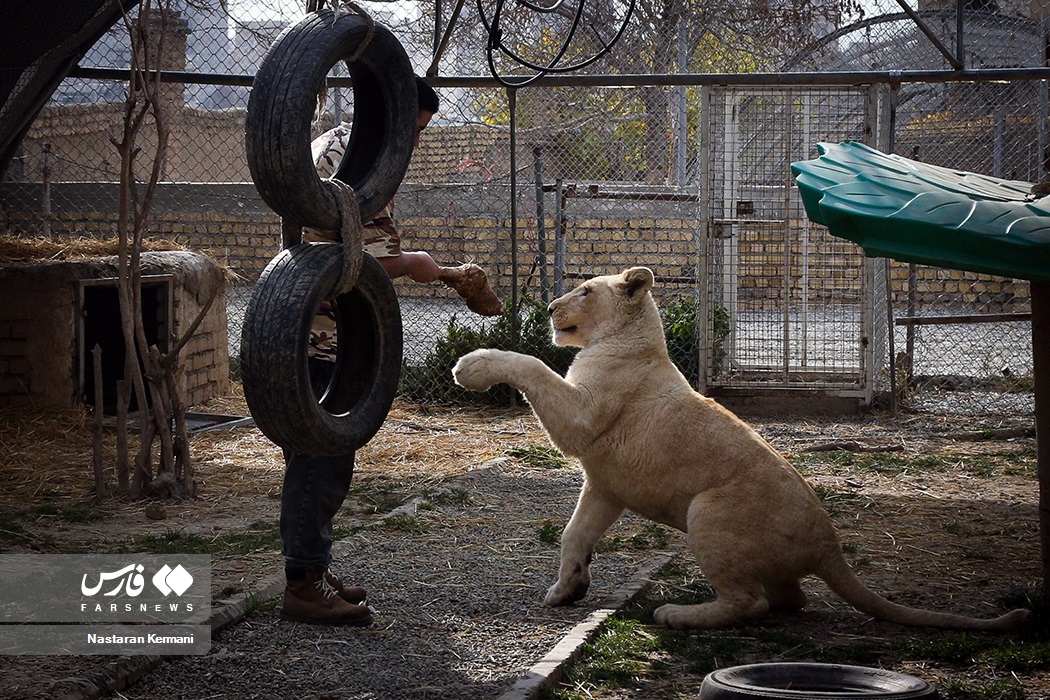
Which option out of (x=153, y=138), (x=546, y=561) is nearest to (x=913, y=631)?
A: (x=546, y=561)

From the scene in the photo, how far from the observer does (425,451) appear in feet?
27.6

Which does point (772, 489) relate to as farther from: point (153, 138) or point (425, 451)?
point (153, 138)

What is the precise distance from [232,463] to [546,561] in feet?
10.4

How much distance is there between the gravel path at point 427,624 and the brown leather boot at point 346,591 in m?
0.13

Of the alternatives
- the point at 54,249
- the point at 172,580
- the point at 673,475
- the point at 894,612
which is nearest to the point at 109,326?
the point at 54,249

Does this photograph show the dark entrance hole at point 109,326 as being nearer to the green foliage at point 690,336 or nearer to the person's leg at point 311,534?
the green foliage at point 690,336

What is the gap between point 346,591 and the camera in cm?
450

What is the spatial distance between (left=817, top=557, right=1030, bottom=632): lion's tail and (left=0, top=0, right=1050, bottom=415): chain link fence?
4417 millimetres

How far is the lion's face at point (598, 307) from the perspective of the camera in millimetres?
4941

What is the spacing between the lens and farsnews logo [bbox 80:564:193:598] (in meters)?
4.59

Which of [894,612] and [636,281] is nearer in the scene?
[894,612]

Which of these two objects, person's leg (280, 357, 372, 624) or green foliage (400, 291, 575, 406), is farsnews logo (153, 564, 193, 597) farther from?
green foliage (400, 291, 575, 406)

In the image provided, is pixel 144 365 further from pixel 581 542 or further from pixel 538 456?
pixel 581 542

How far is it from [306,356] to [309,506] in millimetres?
773
